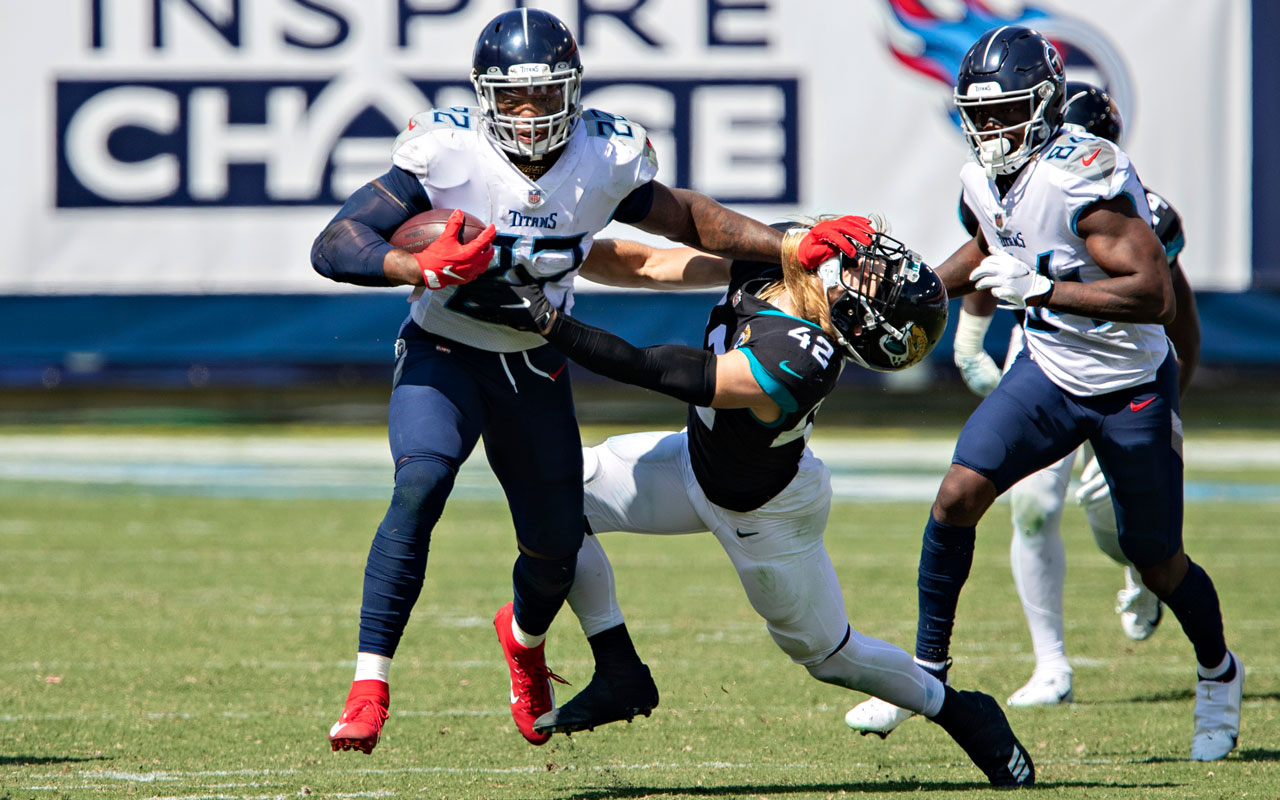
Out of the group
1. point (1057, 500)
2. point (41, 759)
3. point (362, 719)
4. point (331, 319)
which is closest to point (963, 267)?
point (1057, 500)

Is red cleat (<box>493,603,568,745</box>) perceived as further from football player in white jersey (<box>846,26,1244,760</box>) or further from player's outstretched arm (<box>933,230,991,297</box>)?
player's outstretched arm (<box>933,230,991,297</box>)

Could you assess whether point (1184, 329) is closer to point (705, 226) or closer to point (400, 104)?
point (705, 226)

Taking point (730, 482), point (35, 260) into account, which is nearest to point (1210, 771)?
point (730, 482)

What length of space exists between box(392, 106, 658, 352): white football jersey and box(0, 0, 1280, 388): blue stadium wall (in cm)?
752

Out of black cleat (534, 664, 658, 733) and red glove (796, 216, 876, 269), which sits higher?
red glove (796, 216, 876, 269)

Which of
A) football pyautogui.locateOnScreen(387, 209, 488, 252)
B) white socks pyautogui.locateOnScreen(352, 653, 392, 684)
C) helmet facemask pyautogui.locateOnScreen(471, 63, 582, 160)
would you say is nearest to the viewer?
white socks pyautogui.locateOnScreen(352, 653, 392, 684)

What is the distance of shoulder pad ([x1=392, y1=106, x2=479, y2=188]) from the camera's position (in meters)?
3.29

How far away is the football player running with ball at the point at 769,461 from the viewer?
307cm

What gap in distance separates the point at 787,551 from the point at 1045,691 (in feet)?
4.42

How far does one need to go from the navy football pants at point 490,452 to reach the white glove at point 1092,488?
1.94 metres

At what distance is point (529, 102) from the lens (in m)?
3.27

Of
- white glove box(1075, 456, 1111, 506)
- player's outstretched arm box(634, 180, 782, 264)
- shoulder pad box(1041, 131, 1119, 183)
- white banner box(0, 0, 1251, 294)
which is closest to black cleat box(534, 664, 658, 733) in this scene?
player's outstretched arm box(634, 180, 782, 264)

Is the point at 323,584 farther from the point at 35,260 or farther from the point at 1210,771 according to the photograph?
the point at 35,260

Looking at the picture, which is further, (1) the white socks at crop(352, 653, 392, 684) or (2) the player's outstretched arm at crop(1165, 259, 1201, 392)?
(2) the player's outstretched arm at crop(1165, 259, 1201, 392)
